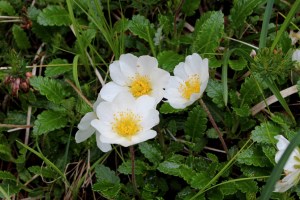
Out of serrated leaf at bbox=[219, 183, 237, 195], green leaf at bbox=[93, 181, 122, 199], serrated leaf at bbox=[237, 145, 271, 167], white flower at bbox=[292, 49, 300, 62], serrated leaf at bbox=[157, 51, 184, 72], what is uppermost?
white flower at bbox=[292, 49, 300, 62]

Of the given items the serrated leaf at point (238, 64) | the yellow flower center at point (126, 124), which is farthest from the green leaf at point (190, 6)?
the yellow flower center at point (126, 124)

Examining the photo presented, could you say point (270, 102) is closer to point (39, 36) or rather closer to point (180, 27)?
point (180, 27)

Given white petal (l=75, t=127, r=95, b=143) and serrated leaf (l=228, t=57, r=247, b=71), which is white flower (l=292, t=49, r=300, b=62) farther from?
white petal (l=75, t=127, r=95, b=143)

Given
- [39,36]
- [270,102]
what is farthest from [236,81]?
[39,36]

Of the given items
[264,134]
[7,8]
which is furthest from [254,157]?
[7,8]

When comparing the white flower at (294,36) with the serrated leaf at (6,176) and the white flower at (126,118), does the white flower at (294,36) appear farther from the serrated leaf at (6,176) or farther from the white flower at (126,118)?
the serrated leaf at (6,176)

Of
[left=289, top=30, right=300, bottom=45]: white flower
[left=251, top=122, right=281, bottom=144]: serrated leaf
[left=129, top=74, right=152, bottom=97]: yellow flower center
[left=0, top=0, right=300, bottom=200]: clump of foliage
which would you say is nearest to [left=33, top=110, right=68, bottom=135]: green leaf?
[left=0, top=0, right=300, bottom=200]: clump of foliage
